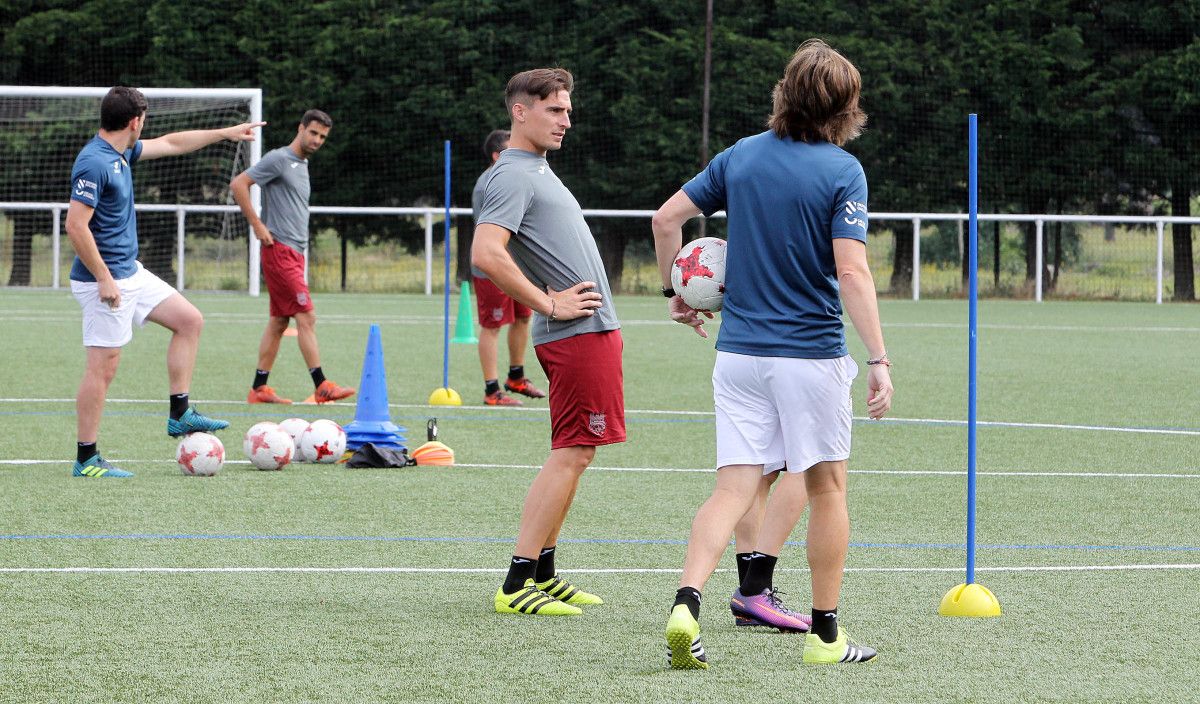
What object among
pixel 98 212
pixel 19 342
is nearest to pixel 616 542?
pixel 98 212

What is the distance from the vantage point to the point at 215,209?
2900cm

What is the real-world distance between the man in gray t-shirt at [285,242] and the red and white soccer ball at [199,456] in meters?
3.62

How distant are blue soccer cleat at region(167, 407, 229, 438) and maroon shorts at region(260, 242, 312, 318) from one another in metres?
2.66

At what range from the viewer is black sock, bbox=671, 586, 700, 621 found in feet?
15.2

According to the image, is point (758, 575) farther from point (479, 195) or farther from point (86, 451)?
point (86, 451)

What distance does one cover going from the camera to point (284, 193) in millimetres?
12375

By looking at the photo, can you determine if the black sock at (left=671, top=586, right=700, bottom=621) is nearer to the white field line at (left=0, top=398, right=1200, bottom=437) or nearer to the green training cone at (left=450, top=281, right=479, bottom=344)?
the white field line at (left=0, top=398, right=1200, bottom=437)

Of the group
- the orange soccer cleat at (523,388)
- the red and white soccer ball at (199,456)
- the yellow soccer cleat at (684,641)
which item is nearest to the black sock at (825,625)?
the yellow soccer cleat at (684,641)

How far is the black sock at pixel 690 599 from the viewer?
15.2ft

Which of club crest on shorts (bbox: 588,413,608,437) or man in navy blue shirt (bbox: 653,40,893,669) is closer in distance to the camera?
man in navy blue shirt (bbox: 653,40,893,669)

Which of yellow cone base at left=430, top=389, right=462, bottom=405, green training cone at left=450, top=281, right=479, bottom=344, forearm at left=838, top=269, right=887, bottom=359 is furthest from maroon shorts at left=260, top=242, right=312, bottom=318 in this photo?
forearm at left=838, top=269, right=887, bottom=359

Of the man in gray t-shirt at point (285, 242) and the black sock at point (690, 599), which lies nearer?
the black sock at point (690, 599)

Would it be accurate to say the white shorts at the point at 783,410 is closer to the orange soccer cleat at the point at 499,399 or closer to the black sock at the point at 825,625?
the black sock at the point at 825,625

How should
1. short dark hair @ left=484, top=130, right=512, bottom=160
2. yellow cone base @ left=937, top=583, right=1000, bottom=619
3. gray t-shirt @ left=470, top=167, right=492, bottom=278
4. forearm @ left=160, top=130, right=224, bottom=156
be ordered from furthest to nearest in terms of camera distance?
1. short dark hair @ left=484, top=130, right=512, bottom=160
2. forearm @ left=160, top=130, right=224, bottom=156
3. gray t-shirt @ left=470, top=167, right=492, bottom=278
4. yellow cone base @ left=937, top=583, right=1000, bottom=619
